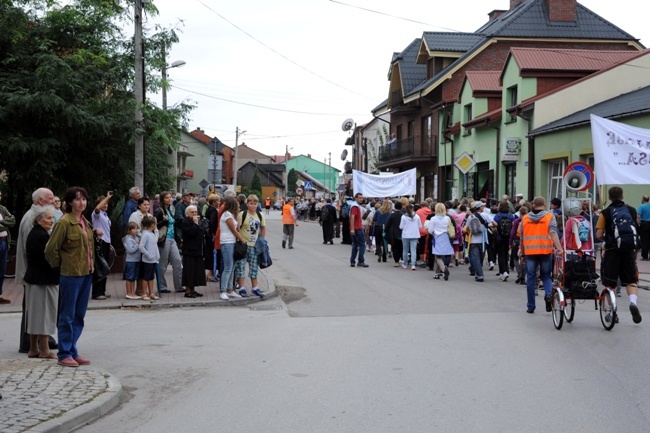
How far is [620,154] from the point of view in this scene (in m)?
10.8

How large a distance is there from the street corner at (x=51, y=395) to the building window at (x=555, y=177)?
21970 millimetres

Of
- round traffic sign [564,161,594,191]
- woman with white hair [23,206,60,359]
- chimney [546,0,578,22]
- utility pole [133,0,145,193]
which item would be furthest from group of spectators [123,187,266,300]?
chimney [546,0,578,22]

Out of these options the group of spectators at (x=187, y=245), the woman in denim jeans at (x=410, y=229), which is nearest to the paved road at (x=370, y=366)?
the group of spectators at (x=187, y=245)

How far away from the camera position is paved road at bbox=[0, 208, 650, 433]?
611cm

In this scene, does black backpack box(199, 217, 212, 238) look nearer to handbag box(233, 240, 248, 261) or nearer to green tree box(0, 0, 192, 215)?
handbag box(233, 240, 248, 261)

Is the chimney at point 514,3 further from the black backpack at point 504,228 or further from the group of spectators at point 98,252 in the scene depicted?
the group of spectators at point 98,252

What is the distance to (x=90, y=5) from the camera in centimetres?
1792

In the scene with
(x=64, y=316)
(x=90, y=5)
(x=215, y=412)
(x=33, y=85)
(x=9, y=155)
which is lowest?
(x=215, y=412)

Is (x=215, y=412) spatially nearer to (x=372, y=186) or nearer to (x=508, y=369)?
(x=508, y=369)

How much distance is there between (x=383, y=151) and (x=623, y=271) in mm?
40556

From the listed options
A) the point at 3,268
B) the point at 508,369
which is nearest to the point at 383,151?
the point at 3,268

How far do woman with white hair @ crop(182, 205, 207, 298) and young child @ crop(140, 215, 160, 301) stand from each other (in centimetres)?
62

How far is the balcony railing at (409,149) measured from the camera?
43.8 m

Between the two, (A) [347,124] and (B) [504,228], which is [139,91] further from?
(A) [347,124]
